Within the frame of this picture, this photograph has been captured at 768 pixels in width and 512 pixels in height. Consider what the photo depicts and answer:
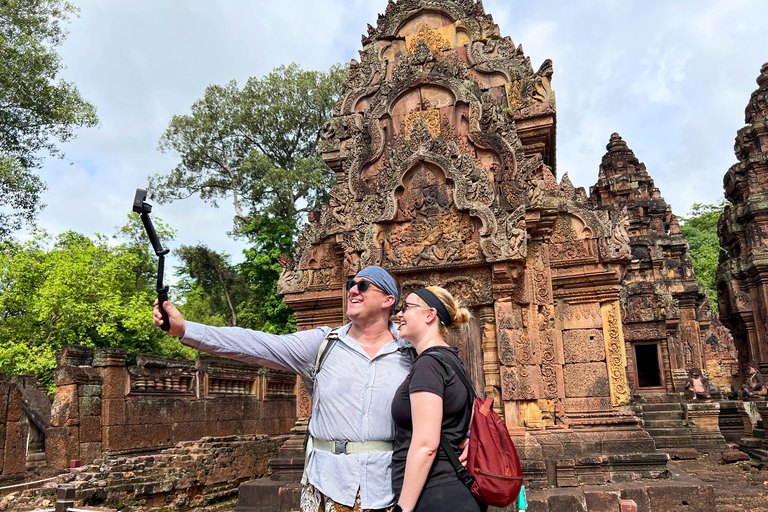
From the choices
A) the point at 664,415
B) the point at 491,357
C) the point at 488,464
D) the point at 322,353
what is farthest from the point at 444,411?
the point at 664,415

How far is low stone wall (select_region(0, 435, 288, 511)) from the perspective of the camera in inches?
326

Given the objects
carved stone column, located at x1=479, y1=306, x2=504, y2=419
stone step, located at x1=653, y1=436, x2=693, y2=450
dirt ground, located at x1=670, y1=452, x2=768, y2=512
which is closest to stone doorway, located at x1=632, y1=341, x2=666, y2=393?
stone step, located at x1=653, y1=436, x2=693, y2=450

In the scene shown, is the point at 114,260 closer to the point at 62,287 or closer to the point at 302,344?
the point at 62,287

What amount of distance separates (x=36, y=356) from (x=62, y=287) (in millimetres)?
2643

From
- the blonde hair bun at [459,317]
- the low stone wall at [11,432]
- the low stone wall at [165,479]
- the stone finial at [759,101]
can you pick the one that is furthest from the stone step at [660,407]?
the blonde hair bun at [459,317]

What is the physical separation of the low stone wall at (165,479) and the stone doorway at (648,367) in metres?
16.0

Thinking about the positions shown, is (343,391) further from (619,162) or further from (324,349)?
(619,162)

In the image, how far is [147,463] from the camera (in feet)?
31.3

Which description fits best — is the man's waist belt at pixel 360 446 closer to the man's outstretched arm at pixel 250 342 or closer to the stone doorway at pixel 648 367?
the man's outstretched arm at pixel 250 342

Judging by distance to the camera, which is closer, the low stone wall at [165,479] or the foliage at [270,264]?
the low stone wall at [165,479]

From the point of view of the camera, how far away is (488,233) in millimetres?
7625

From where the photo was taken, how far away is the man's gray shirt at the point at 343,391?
2430 mm

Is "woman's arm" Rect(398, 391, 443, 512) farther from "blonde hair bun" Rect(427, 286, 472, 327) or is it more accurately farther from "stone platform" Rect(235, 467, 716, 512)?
"stone platform" Rect(235, 467, 716, 512)

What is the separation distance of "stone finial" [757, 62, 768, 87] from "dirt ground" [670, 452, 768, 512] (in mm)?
14265
